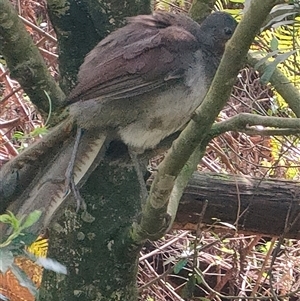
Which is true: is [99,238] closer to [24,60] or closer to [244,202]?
[24,60]

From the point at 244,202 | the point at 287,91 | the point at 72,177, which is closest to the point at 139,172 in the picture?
the point at 72,177

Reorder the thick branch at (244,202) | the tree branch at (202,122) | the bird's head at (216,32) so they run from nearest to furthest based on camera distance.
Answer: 1. the tree branch at (202,122)
2. the bird's head at (216,32)
3. the thick branch at (244,202)

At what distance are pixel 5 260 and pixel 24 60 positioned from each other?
2.50 feet

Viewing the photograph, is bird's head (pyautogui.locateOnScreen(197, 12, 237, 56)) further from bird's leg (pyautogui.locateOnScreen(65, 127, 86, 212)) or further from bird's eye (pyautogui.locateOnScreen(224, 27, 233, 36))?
bird's leg (pyautogui.locateOnScreen(65, 127, 86, 212))

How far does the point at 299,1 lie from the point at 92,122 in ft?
1.40

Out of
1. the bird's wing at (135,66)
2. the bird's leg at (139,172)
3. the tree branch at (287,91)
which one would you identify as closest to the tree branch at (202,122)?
the bird's leg at (139,172)

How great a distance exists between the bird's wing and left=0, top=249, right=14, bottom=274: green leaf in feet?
1.81

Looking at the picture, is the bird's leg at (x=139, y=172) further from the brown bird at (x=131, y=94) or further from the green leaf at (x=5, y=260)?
the green leaf at (x=5, y=260)

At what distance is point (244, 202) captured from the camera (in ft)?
5.99

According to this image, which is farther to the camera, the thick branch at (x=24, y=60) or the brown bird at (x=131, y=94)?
the thick branch at (x=24, y=60)

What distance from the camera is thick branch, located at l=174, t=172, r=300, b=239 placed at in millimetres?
1807

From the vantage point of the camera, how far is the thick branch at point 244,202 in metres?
1.81

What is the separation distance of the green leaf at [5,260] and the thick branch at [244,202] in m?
1.09

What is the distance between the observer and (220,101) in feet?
3.15
